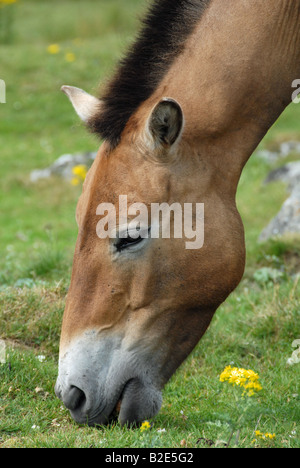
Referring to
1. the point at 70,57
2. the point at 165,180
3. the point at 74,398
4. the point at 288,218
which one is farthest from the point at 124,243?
the point at 70,57

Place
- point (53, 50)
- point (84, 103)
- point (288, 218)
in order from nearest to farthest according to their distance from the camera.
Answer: point (84, 103) < point (288, 218) < point (53, 50)

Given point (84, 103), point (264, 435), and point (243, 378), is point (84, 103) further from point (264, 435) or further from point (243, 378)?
point (264, 435)

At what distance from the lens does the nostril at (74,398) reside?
318cm

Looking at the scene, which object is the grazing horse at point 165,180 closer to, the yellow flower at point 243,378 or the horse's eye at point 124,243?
the horse's eye at point 124,243

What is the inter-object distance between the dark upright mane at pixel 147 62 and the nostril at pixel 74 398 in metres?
1.27

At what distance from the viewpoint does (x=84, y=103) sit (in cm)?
400

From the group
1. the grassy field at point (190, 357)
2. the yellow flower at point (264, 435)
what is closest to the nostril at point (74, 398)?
the grassy field at point (190, 357)

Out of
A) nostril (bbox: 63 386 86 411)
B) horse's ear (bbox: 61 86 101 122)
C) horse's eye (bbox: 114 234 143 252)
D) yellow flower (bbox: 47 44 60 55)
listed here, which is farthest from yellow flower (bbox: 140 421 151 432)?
yellow flower (bbox: 47 44 60 55)

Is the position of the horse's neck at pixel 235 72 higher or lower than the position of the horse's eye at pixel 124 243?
higher

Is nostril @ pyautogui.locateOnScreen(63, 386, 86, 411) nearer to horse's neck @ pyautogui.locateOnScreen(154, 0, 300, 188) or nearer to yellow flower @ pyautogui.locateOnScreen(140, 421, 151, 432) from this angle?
yellow flower @ pyautogui.locateOnScreen(140, 421, 151, 432)

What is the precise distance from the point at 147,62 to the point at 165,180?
703mm

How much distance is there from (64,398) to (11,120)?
12849 millimetres
